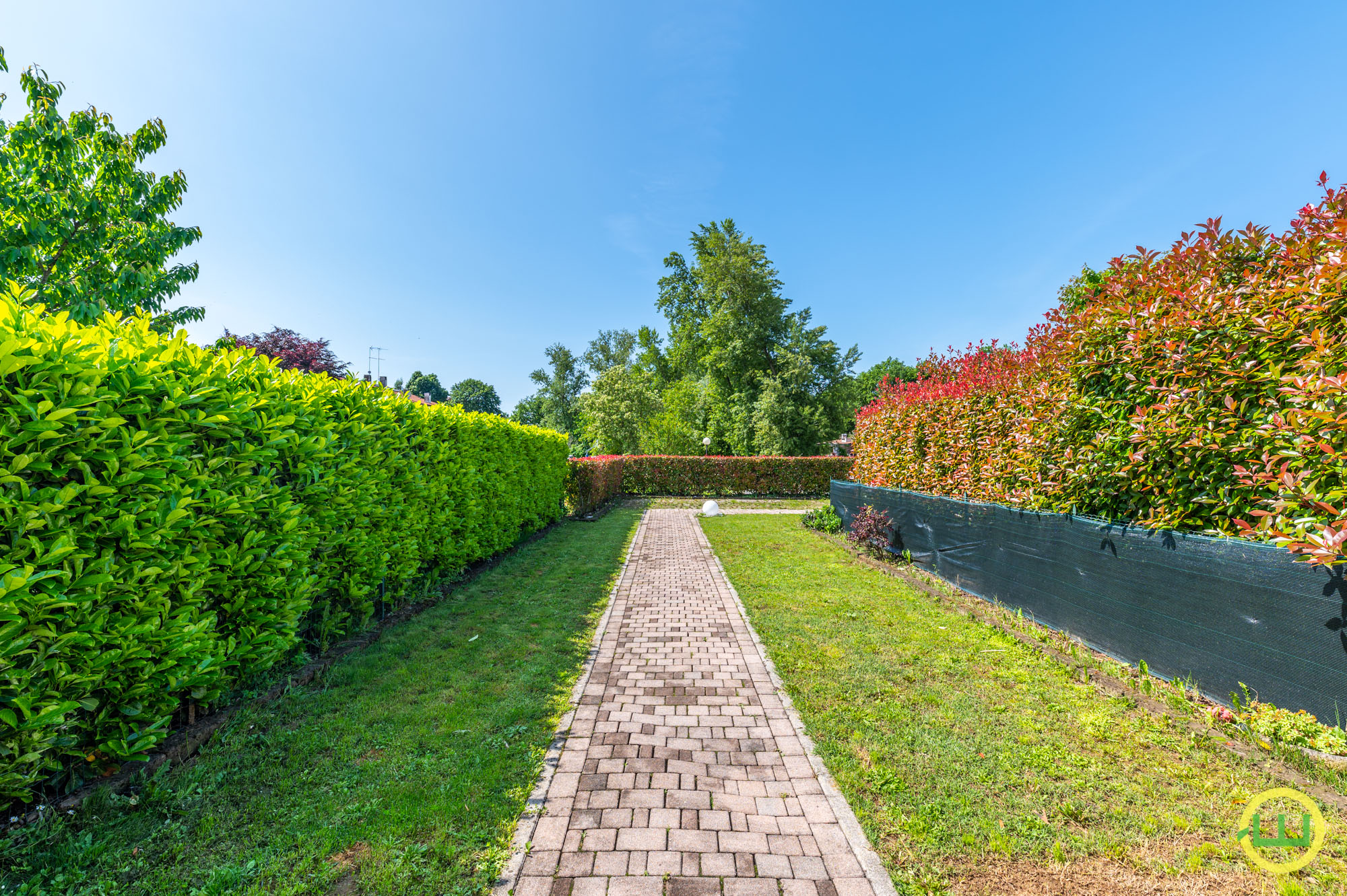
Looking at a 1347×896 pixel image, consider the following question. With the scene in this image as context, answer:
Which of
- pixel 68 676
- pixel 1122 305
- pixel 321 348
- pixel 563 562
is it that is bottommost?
pixel 563 562

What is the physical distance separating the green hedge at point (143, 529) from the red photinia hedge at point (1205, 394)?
620cm

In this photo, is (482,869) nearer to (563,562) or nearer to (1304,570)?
(1304,570)

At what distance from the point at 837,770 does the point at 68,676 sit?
12.5 feet

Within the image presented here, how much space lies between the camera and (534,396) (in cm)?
6238

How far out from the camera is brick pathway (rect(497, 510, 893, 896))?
2.24 metres

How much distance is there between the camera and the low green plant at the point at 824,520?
12766 mm

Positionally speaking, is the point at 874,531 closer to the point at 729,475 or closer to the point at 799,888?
the point at 799,888

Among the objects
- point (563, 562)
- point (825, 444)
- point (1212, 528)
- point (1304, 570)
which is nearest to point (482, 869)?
point (1304, 570)

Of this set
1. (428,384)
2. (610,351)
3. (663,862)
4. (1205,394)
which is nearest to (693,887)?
(663,862)

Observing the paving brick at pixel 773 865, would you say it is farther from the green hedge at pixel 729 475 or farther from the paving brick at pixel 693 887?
the green hedge at pixel 729 475

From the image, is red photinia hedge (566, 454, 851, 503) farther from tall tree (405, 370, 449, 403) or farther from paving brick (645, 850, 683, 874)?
tall tree (405, 370, 449, 403)

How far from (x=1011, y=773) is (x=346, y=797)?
3701 millimetres

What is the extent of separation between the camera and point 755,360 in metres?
37.2
